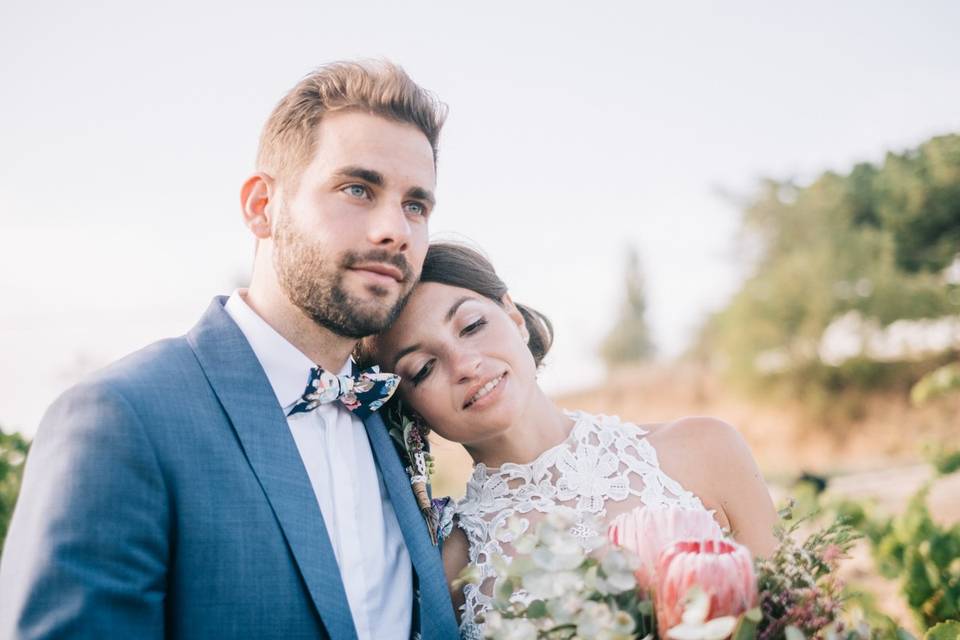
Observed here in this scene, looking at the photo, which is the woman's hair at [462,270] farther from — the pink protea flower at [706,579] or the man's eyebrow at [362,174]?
the pink protea flower at [706,579]

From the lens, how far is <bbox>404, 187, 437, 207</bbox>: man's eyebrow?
254cm

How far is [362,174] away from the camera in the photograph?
2.43 m

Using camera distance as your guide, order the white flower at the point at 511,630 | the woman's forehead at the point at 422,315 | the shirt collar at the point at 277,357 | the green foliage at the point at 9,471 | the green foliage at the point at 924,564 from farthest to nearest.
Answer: the green foliage at the point at 924,564
the green foliage at the point at 9,471
the woman's forehead at the point at 422,315
the shirt collar at the point at 277,357
the white flower at the point at 511,630

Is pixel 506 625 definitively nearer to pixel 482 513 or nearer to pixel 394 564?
pixel 394 564

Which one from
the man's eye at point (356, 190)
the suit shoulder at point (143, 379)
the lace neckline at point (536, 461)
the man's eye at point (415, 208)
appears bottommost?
the lace neckline at point (536, 461)

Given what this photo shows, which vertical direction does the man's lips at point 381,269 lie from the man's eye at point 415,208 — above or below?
below

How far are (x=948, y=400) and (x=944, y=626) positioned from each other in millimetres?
19492

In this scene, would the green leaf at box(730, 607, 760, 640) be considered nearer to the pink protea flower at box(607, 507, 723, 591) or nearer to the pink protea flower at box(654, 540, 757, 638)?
the pink protea flower at box(654, 540, 757, 638)

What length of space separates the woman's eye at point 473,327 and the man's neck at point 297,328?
1.45 ft

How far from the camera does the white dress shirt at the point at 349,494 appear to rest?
219 centimetres

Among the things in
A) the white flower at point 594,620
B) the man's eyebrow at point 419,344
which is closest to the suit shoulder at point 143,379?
the man's eyebrow at point 419,344

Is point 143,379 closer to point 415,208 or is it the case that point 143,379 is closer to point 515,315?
point 415,208

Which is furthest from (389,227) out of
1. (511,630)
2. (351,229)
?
(511,630)

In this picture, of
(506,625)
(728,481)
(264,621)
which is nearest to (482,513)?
(728,481)
